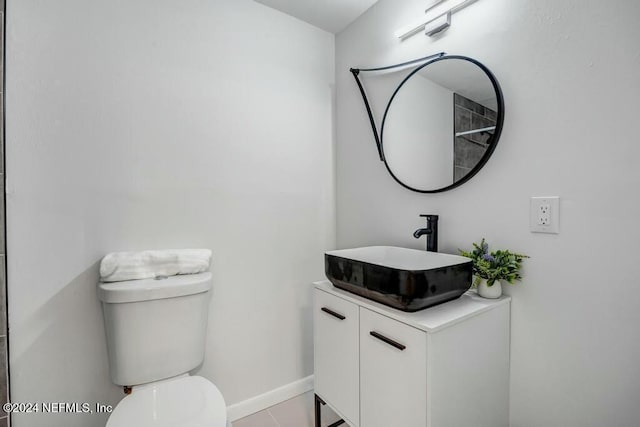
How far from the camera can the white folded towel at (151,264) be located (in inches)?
49.9

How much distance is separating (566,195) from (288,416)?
1658 mm

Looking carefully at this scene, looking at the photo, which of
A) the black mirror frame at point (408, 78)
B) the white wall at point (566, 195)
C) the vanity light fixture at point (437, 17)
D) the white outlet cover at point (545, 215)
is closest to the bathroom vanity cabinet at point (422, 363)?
the white wall at point (566, 195)

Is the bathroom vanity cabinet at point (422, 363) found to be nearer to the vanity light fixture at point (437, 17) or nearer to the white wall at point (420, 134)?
the white wall at point (420, 134)

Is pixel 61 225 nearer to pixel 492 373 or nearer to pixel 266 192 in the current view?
pixel 266 192

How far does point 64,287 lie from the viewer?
1276 mm

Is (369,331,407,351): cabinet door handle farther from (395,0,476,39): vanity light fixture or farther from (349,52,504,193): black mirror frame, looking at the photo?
(395,0,476,39): vanity light fixture

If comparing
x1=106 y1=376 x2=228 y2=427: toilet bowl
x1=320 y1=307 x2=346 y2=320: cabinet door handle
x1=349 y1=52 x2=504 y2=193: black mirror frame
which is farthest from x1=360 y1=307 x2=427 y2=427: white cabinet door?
x1=349 y1=52 x2=504 y2=193: black mirror frame

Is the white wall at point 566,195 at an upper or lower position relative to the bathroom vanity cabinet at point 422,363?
upper

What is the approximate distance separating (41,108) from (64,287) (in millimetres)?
720

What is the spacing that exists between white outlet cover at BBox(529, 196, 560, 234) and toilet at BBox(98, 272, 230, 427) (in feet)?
4.18

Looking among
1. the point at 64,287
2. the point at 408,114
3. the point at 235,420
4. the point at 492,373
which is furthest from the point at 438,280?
the point at 64,287

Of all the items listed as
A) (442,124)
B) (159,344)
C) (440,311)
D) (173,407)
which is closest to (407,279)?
(440,311)

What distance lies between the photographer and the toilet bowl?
100 cm

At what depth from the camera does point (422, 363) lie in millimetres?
986
